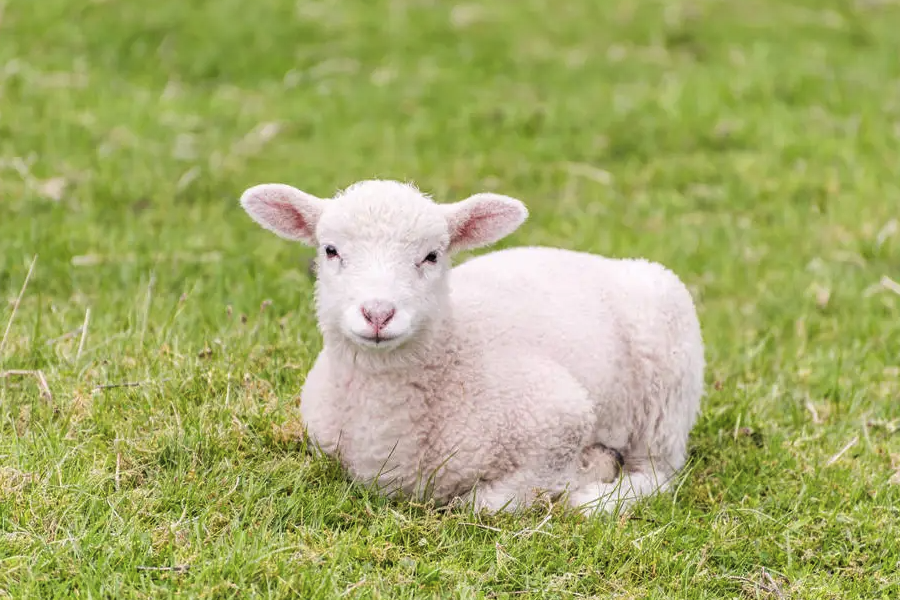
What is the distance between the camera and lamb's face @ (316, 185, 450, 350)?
14.0 ft

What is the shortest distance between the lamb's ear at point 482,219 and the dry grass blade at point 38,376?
5.75ft

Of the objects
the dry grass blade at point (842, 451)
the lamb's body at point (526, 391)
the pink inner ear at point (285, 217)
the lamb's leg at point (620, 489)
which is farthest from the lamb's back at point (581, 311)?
the dry grass blade at point (842, 451)

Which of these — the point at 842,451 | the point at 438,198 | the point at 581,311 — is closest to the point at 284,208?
the point at 581,311

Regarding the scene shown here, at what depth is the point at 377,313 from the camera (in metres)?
4.23

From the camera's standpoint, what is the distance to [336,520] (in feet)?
14.8

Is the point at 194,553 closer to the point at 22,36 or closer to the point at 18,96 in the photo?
the point at 18,96

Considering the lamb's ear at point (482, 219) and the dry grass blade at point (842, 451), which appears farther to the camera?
the dry grass blade at point (842, 451)

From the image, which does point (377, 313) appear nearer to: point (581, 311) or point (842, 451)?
point (581, 311)

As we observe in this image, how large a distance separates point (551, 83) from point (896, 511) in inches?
271

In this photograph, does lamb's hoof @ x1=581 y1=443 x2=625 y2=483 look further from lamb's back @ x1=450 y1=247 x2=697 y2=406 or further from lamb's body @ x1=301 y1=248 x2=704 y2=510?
lamb's back @ x1=450 y1=247 x2=697 y2=406

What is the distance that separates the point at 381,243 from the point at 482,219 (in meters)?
0.51

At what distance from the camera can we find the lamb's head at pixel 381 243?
14.1 ft

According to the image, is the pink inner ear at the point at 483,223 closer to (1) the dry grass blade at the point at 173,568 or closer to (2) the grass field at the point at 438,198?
(2) the grass field at the point at 438,198

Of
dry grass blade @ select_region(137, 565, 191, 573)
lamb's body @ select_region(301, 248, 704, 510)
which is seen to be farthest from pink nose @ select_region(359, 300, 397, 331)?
dry grass blade @ select_region(137, 565, 191, 573)
